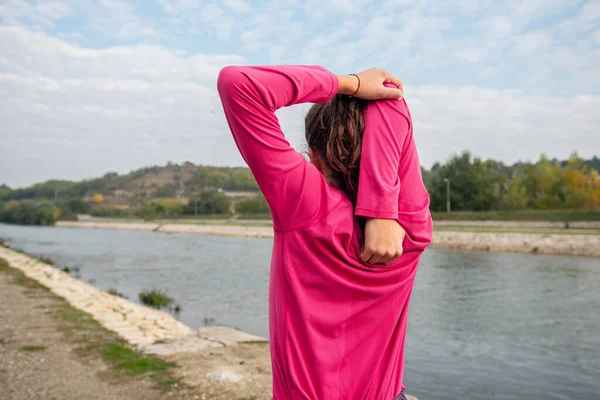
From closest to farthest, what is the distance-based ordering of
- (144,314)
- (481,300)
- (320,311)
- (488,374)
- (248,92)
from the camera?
1. (248,92)
2. (320,311)
3. (488,374)
4. (144,314)
5. (481,300)

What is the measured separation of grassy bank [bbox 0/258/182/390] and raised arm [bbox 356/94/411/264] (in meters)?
5.05

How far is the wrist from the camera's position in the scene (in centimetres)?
152

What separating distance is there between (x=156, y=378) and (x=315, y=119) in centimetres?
536

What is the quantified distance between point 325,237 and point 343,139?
1.02 feet

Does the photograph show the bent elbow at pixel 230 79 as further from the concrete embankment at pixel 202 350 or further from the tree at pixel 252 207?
the tree at pixel 252 207

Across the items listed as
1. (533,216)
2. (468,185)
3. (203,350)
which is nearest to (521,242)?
(533,216)

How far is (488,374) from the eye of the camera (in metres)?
9.34

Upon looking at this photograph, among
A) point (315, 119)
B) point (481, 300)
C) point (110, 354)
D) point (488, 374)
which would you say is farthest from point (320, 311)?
point (481, 300)

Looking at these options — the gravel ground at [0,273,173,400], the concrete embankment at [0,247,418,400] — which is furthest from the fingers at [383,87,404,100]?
the gravel ground at [0,273,173,400]

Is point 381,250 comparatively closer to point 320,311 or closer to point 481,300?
point 320,311

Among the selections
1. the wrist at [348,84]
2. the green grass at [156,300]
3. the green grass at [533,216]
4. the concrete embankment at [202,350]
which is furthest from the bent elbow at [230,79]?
the green grass at [533,216]

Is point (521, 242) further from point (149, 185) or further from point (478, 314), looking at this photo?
point (149, 185)

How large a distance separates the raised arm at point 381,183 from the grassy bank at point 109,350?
5.05 metres

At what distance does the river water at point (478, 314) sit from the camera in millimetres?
9047
